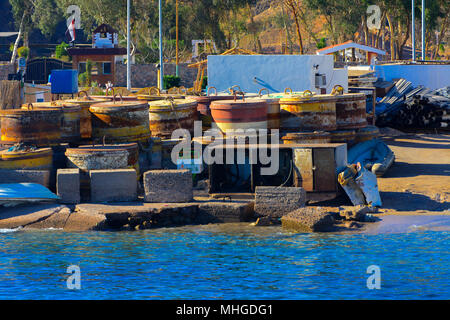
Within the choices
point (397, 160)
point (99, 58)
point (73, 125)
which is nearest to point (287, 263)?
point (73, 125)

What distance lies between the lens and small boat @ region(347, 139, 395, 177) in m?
18.8

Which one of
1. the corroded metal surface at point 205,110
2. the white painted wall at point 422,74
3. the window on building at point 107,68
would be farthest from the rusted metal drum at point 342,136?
the window on building at point 107,68

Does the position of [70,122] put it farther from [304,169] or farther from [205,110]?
[304,169]

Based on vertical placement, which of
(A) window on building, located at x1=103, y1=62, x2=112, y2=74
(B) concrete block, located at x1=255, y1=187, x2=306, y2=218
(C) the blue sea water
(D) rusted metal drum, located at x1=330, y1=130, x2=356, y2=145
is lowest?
(C) the blue sea water

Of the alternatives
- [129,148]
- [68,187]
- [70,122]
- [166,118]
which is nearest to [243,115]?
[166,118]

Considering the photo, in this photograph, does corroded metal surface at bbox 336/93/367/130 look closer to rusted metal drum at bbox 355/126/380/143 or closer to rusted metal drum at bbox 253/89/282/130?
rusted metal drum at bbox 355/126/380/143

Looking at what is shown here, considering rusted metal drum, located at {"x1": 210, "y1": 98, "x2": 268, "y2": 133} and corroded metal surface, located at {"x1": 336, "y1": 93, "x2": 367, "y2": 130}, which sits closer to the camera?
rusted metal drum, located at {"x1": 210, "y1": 98, "x2": 268, "y2": 133}

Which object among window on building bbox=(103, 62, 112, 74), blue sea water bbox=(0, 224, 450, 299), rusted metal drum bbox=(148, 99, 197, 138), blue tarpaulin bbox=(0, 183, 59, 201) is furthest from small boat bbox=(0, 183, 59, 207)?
window on building bbox=(103, 62, 112, 74)

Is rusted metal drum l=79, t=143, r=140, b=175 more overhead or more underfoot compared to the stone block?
more overhead

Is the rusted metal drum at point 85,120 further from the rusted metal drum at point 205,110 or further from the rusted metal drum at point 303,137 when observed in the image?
the rusted metal drum at point 303,137
